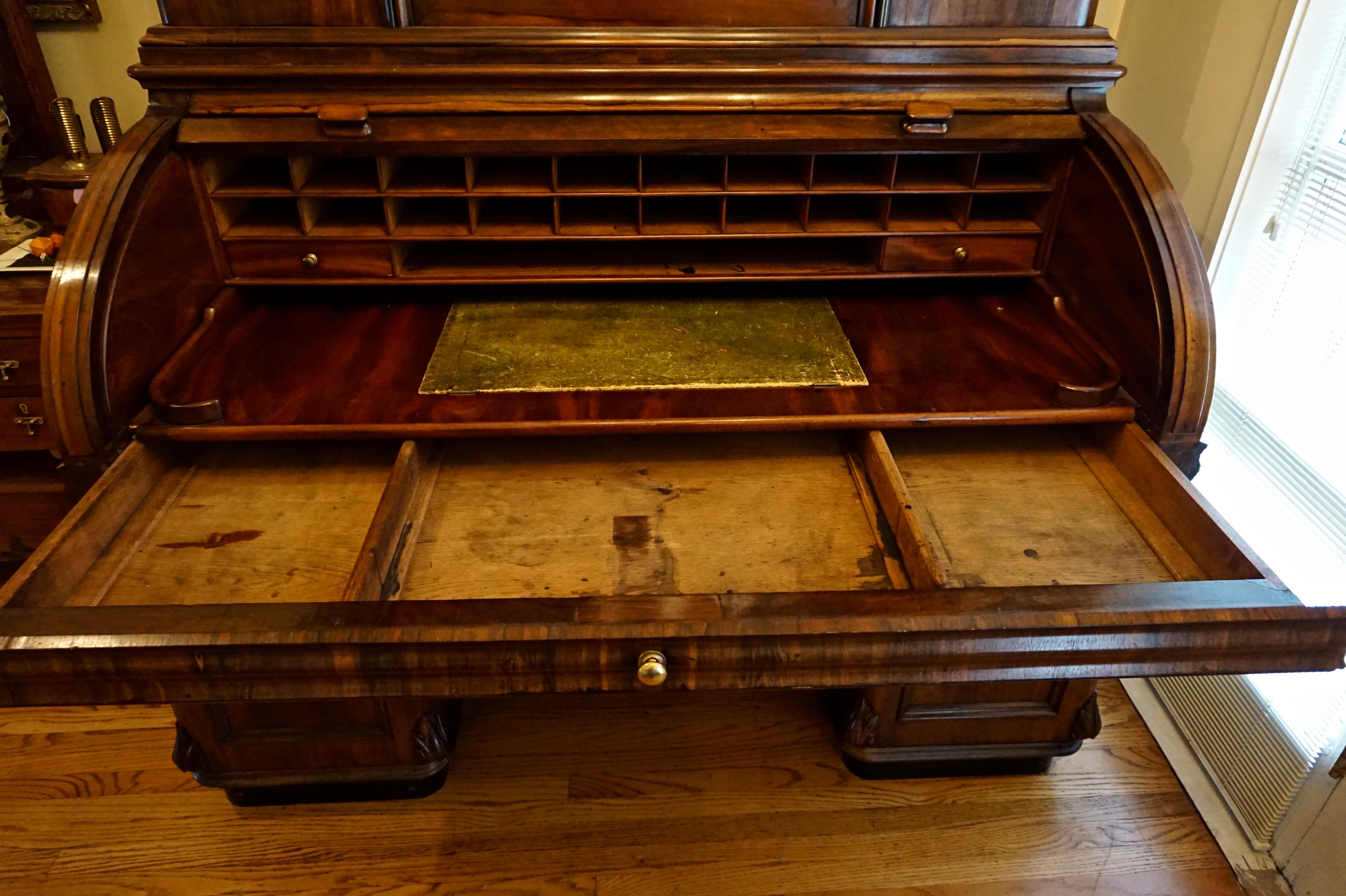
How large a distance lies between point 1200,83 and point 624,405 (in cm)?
113

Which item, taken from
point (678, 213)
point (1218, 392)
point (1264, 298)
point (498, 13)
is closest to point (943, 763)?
point (1218, 392)

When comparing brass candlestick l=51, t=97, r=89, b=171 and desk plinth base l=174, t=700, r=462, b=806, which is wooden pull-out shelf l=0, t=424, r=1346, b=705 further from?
brass candlestick l=51, t=97, r=89, b=171

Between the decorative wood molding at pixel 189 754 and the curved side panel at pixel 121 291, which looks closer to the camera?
the curved side panel at pixel 121 291

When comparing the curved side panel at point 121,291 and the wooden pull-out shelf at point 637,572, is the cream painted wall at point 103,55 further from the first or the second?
the wooden pull-out shelf at point 637,572

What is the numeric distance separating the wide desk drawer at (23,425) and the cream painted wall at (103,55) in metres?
0.56

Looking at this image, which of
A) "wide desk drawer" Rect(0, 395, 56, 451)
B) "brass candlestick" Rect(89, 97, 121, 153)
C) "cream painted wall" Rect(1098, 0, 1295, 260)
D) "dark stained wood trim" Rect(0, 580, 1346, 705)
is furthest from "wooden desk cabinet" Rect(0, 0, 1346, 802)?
"wide desk drawer" Rect(0, 395, 56, 451)

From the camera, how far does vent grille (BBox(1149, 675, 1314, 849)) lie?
4.10 feet

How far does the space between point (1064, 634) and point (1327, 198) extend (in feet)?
2.89

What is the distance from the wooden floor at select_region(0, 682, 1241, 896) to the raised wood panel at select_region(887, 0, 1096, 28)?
1168mm

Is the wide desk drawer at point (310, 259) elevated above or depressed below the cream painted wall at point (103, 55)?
below

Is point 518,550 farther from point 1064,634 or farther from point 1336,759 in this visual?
point 1336,759

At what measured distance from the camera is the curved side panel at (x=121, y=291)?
0.97 metres

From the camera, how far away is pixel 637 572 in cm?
98

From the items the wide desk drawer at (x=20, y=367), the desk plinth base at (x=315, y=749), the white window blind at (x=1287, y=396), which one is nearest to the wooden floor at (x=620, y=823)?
the desk plinth base at (x=315, y=749)
